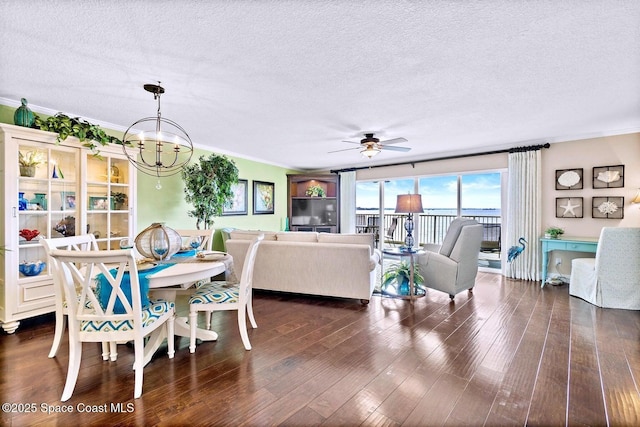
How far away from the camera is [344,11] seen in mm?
1659

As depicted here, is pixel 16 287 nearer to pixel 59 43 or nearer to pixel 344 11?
pixel 59 43

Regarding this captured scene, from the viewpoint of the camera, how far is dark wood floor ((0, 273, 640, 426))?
1.62 meters

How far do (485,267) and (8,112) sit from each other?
745cm

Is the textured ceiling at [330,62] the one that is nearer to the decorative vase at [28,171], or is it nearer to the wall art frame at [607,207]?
the decorative vase at [28,171]

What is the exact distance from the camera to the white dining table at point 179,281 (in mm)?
1956

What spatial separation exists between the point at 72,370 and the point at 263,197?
4993 mm

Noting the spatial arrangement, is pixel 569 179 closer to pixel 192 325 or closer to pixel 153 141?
pixel 192 325

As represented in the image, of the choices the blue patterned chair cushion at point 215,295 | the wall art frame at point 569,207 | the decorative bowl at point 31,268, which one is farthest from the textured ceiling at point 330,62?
the blue patterned chair cushion at point 215,295

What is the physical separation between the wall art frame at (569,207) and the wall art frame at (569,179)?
181 mm

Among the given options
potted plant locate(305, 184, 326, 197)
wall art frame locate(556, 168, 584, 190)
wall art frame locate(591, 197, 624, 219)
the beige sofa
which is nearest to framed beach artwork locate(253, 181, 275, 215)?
potted plant locate(305, 184, 326, 197)

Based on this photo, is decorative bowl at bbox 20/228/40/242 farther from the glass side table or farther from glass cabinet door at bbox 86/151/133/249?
the glass side table

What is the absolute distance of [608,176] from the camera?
4199 millimetres

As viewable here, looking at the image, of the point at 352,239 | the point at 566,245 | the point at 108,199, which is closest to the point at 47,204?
the point at 108,199

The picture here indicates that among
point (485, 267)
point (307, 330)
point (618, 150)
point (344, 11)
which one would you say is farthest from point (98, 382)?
point (618, 150)
